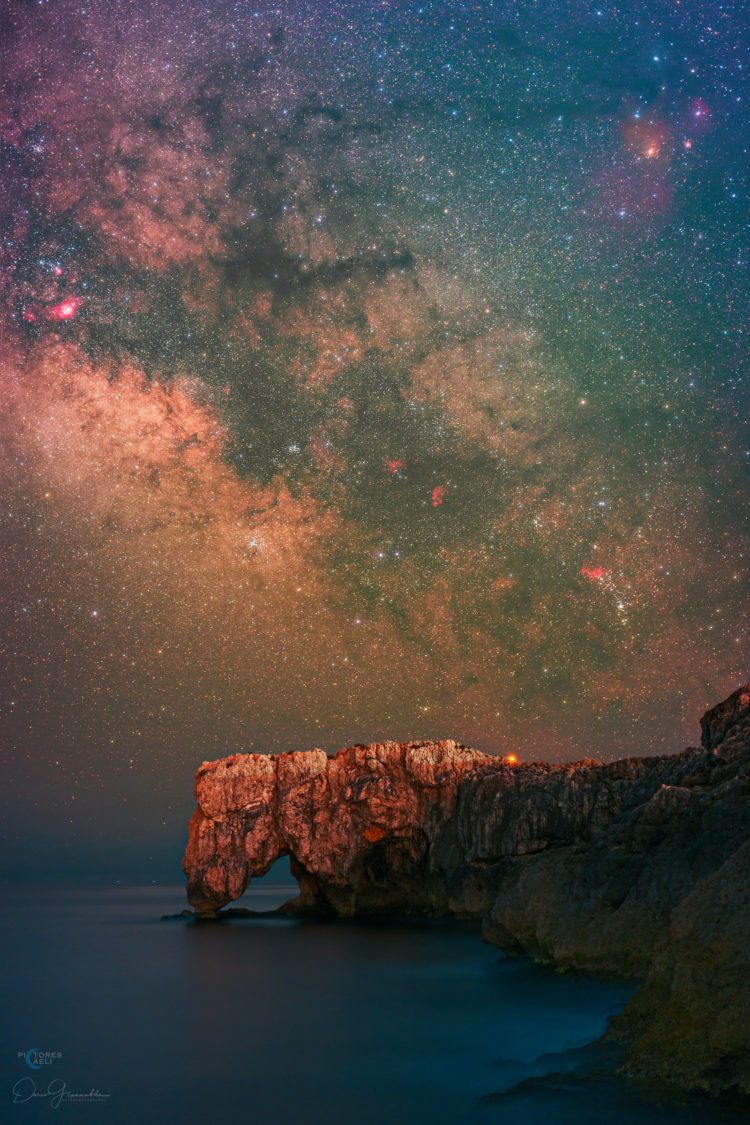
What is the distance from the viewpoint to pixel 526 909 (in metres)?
20.4

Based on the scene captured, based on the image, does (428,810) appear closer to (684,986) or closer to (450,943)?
(450,943)

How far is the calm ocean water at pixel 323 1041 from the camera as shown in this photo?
39.7 feet

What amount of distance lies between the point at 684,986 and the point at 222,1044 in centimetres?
1506

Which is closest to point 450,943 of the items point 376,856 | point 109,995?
point 376,856
